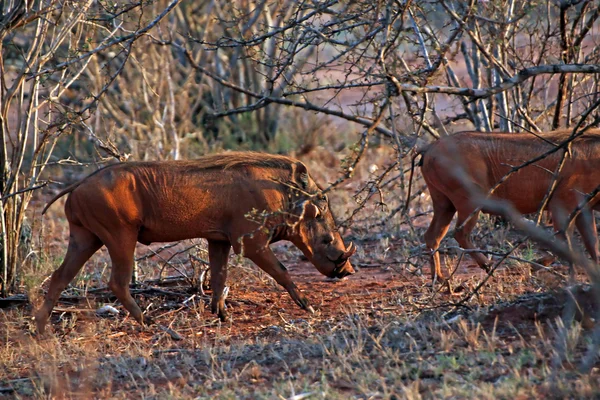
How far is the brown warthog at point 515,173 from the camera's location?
23.3ft

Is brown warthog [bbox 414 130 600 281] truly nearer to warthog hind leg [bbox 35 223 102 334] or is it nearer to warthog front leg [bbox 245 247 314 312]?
warthog front leg [bbox 245 247 314 312]

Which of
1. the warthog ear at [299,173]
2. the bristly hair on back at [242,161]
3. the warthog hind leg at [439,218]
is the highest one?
the bristly hair on back at [242,161]

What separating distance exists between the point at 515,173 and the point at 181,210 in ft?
8.99

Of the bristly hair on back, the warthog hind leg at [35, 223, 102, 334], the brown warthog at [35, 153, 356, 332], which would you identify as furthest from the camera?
the bristly hair on back

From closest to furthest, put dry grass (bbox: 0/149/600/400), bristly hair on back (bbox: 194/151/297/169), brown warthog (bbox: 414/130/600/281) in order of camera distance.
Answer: dry grass (bbox: 0/149/600/400) < bristly hair on back (bbox: 194/151/297/169) < brown warthog (bbox: 414/130/600/281)

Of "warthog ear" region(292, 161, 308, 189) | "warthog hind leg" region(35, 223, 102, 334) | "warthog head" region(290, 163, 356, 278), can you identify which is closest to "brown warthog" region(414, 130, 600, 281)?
"warthog head" region(290, 163, 356, 278)

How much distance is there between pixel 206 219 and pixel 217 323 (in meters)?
0.83

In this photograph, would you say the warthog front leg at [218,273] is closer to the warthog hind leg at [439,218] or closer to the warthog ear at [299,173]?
the warthog ear at [299,173]

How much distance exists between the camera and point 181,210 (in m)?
6.79

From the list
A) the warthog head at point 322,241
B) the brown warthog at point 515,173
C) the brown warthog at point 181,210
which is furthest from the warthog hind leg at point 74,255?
the brown warthog at point 515,173

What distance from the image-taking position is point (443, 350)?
15.9ft

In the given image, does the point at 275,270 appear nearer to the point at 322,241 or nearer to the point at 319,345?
the point at 322,241

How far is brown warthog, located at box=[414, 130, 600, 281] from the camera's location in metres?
7.11

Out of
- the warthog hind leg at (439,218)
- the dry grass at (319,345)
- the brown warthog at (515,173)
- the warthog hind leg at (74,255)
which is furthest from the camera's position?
the warthog hind leg at (439,218)
